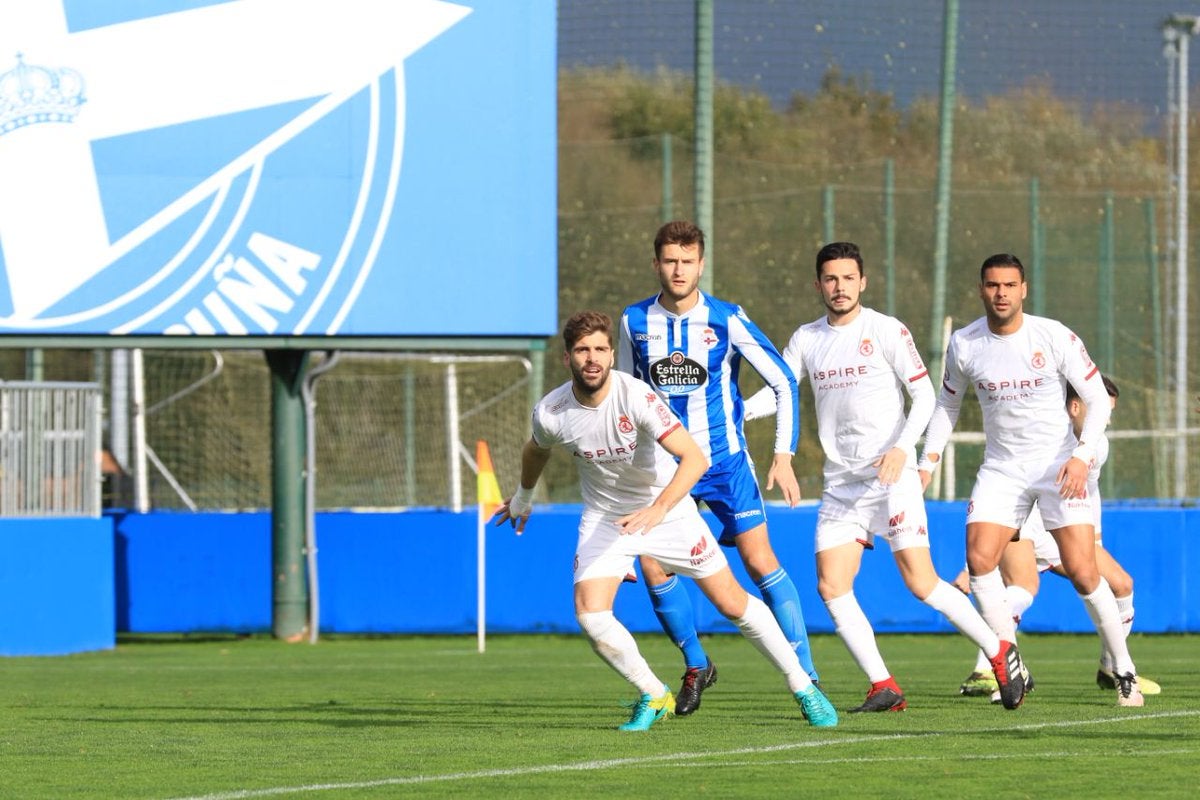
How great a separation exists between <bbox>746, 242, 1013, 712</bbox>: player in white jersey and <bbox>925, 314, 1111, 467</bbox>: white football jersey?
294 millimetres

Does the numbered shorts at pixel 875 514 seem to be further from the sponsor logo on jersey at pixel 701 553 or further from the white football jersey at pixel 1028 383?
the sponsor logo on jersey at pixel 701 553

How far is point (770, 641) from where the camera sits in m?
8.90

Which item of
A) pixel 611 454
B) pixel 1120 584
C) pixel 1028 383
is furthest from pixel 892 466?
pixel 1120 584

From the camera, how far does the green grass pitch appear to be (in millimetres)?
7074

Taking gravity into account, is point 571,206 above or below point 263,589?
above

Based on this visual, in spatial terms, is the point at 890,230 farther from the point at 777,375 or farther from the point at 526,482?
the point at 526,482

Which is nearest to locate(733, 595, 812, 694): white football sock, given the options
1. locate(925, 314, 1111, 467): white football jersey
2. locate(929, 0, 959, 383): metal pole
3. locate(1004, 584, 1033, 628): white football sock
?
locate(925, 314, 1111, 467): white football jersey

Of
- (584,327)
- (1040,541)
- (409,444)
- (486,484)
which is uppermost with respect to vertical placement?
(584,327)

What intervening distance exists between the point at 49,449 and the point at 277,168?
119 inches

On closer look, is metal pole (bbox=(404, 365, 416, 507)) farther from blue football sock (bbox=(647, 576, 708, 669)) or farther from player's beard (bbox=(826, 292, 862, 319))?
player's beard (bbox=(826, 292, 862, 319))

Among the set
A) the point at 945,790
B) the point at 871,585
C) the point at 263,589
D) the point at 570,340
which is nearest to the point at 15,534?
the point at 263,589

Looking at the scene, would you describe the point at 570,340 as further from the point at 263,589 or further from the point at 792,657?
the point at 263,589

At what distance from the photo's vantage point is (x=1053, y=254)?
2378 centimetres

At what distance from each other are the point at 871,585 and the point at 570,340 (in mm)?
9998
